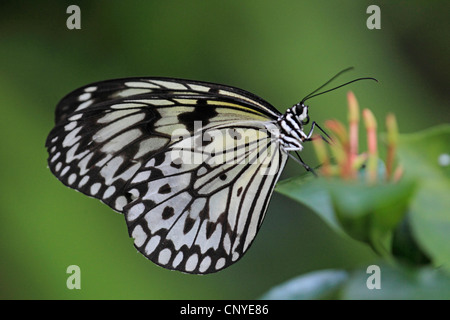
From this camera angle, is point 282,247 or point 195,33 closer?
point 282,247

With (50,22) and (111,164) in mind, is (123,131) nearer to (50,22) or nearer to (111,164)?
(111,164)

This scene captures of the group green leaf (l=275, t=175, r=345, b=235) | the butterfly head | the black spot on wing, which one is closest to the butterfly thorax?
the butterfly head

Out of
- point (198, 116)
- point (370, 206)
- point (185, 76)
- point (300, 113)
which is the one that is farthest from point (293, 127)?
point (185, 76)

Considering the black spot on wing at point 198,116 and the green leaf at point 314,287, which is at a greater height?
the black spot on wing at point 198,116

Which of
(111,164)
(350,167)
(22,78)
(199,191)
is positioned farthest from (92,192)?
(22,78)

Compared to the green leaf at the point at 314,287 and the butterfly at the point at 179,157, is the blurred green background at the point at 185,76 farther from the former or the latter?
the green leaf at the point at 314,287

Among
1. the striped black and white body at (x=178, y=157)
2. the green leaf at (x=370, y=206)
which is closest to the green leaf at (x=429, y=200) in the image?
the green leaf at (x=370, y=206)

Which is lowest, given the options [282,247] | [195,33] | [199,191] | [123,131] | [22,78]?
[282,247]

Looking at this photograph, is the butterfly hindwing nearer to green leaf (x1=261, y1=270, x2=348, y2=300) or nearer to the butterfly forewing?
the butterfly forewing

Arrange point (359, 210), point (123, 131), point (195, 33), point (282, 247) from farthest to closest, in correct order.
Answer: point (195, 33), point (282, 247), point (123, 131), point (359, 210)
